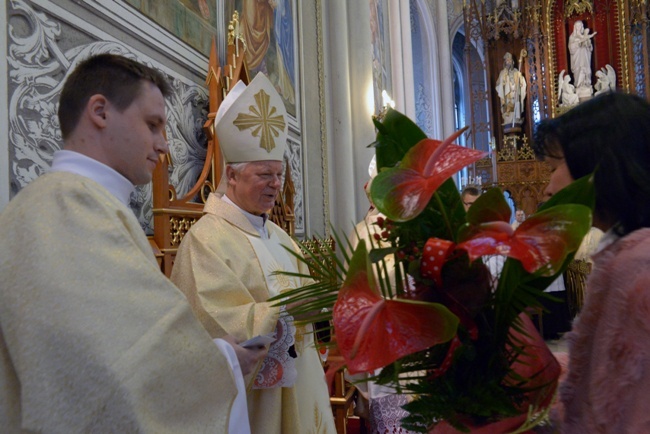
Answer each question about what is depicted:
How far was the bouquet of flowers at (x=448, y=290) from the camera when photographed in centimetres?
82

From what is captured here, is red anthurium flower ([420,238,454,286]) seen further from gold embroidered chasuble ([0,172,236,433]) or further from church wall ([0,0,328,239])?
church wall ([0,0,328,239])

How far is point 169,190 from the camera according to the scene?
2.74m

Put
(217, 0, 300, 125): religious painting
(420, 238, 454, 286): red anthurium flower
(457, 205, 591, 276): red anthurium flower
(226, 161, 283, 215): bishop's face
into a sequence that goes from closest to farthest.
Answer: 1. (457, 205, 591, 276): red anthurium flower
2. (420, 238, 454, 286): red anthurium flower
3. (226, 161, 283, 215): bishop's face
4. (217, 0, 300, 125): religious painting

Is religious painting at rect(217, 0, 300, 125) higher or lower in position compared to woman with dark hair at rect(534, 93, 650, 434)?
higher

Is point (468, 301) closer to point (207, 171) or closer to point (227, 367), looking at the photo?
point (227, 367)

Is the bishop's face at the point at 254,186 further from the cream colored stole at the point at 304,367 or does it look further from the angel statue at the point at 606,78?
the angel statue at the point at 606,78

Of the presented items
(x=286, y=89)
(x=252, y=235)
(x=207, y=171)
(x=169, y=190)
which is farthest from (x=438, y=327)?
(x=286, y=89)

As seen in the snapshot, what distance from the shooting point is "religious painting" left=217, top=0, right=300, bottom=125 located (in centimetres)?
407

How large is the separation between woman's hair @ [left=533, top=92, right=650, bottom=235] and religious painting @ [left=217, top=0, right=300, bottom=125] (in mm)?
2924

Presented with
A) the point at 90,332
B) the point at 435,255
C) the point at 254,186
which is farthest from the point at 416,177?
the point at 254,186

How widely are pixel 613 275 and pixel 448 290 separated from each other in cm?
34

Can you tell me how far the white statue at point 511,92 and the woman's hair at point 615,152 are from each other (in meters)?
11.7

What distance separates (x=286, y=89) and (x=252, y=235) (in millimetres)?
2688

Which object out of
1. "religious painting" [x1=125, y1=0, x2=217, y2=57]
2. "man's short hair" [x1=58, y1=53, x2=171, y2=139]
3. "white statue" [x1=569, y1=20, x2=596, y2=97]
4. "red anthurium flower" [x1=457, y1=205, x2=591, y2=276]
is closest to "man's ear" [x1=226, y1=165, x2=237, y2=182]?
"religious painting" [x1=125, y1=0, x2=217, y2=57]
